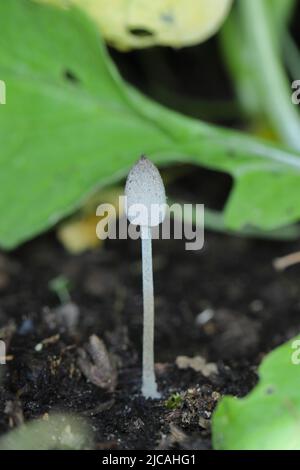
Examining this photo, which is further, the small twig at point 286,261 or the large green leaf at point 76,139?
the small twig at point 286,261

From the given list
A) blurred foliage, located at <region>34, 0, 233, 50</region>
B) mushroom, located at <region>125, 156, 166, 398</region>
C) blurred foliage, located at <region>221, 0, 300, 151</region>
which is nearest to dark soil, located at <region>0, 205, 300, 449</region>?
mushroom, located at <region>125, 156, 166, 398</region>

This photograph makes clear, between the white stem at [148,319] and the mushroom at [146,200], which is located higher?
the mushroom at [146,200]

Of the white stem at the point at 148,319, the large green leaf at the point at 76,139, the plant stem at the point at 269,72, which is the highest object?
the plant stem at the point at 269,72

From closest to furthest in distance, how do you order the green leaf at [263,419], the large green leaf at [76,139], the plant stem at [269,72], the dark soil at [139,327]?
the green leaf at [263,419], the dark soil at [139,327], the large green leaf at [76,139], the plant stem at [269,72]

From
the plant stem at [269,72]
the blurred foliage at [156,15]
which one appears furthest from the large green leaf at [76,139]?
the plant stem at [269,72]

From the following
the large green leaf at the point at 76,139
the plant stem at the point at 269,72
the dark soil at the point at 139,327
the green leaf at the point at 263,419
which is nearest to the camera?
the green leaf at the point at 263,419

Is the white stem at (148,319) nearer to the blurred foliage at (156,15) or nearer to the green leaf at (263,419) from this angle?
the green leaf at (263,419)

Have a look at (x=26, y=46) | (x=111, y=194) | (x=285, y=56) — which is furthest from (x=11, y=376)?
(x=285, y=56)
